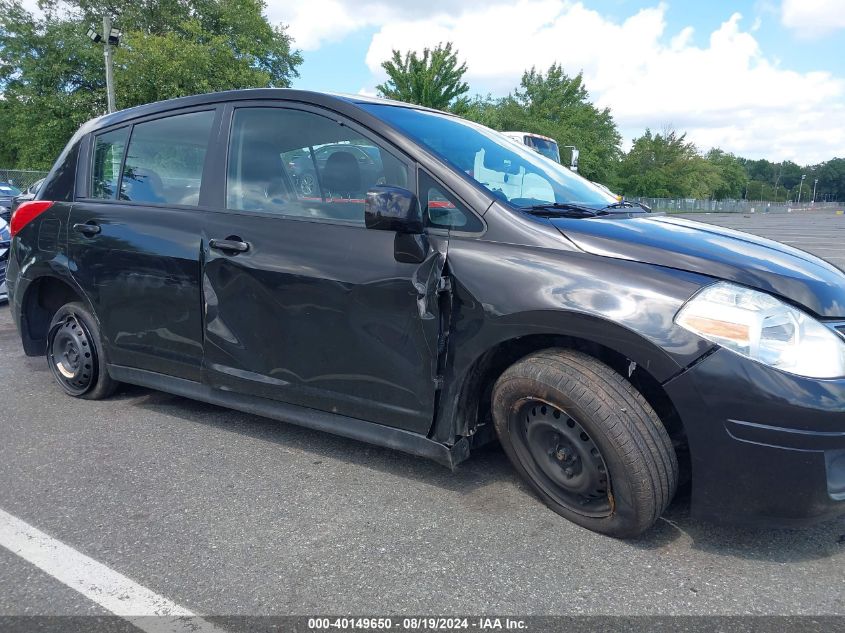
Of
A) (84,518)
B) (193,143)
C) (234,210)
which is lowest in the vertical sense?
(84,518)

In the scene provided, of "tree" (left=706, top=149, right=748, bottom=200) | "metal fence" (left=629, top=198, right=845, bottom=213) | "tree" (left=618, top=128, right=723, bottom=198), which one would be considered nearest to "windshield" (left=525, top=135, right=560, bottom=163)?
"metal fence" (left=629, top=198, right=845, bottom=213)

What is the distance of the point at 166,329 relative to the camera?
130 inches

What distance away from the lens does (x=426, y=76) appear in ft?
98.9

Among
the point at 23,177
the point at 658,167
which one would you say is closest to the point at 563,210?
the point at 23,177

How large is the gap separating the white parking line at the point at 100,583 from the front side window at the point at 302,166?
160 cm

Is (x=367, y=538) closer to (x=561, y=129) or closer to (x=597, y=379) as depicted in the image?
(x=597, y=379)

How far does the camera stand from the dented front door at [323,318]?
254cm

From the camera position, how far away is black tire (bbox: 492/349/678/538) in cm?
219

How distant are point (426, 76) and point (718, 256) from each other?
30071 mm

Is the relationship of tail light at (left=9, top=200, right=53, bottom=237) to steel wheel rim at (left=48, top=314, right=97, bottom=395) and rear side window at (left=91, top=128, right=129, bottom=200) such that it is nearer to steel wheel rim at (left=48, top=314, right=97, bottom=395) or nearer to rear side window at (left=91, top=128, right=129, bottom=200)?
rear side window at (left=91, top=128, right=129, bottom=200)

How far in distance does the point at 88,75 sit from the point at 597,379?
36.2 metres

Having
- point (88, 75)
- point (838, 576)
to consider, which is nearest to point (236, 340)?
point (838, 576)

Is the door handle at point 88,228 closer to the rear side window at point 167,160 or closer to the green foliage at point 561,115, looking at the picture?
the rear side window at point 167,160

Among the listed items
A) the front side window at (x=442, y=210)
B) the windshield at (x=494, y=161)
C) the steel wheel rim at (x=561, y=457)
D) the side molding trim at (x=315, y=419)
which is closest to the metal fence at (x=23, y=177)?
the side molding trim at (x=315, y=419)
